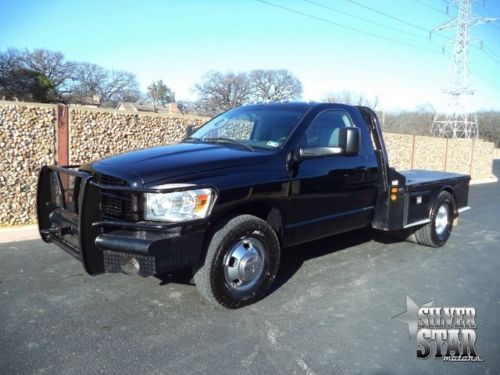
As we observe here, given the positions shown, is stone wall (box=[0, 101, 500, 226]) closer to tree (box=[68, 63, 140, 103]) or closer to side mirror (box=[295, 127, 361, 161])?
side mirror (box=[295, 127, 361, 161])

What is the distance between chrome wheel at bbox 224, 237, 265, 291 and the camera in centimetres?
378

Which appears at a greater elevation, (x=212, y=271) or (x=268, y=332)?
(x=212, y=271)

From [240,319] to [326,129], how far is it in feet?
7.76

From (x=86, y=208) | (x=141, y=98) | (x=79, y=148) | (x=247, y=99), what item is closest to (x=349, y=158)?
(x=86, y=208)

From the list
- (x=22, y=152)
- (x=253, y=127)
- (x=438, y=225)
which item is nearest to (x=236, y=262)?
(x=253, y=127)

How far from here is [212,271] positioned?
141 inches

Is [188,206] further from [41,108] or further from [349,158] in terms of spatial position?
[41,108]

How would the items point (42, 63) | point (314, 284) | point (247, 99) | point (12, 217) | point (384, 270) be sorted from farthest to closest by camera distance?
1. point (247, 99)
2. point (42, 63)
3. point (12, 217)
4. point (384, 270)
5. point (314, 284)

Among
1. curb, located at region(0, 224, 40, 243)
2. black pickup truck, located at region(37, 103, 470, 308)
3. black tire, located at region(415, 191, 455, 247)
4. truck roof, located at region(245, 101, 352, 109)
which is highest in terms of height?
truck roof, located at region(245, 101, 352, 109)

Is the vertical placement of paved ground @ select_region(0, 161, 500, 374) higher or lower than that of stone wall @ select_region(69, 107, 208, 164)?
lower

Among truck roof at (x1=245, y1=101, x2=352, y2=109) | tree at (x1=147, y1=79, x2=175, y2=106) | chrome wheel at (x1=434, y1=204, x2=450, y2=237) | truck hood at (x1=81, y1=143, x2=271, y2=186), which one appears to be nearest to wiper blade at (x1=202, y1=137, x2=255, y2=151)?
truck hood at (x1=81, y1=143, x2=271, y2=186)

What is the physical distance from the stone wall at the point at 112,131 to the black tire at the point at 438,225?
17.9 ft

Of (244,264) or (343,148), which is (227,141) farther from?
(244,264)

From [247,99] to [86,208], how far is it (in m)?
57.0
